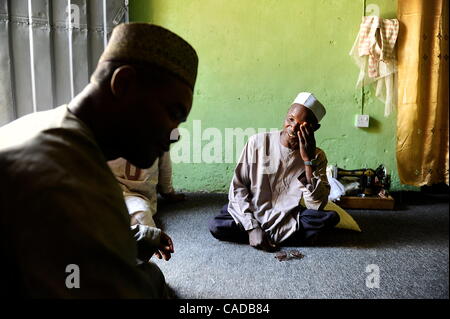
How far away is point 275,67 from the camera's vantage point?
3.67 meters

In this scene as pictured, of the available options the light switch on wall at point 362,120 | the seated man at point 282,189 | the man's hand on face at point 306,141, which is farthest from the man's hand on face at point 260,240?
the light switch on wall at point 362,120

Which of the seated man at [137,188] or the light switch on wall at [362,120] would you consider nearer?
the seated man at [137,188]

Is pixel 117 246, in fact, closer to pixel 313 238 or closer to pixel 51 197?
pixel 51 197

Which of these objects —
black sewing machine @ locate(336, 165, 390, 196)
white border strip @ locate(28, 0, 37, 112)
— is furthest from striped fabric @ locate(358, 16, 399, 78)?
white border strip @ locate(28, 0, 37, 112)

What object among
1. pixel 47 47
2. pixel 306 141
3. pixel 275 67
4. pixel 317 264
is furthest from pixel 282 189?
pixel 47 47

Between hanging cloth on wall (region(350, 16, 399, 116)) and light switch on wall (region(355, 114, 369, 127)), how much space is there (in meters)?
0.19

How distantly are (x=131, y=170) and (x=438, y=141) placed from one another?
281 centimetres

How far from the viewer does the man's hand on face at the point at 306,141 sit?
2.32m

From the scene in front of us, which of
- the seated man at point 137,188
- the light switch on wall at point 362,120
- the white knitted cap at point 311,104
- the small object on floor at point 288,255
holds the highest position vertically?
the white knitted cap at point 311,104

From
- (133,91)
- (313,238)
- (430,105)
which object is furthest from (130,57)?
(430,105)

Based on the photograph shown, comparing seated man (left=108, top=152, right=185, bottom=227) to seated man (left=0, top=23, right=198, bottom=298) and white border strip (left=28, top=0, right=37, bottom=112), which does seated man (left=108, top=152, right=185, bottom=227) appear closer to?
white border strip (left=28, top=0, right=37, bottom=112)

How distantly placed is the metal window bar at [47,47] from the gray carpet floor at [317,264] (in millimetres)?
1427

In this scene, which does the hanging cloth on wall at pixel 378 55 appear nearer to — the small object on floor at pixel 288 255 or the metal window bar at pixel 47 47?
the small object on floor at pixel 288 255

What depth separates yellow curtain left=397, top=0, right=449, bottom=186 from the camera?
3.43 meters
